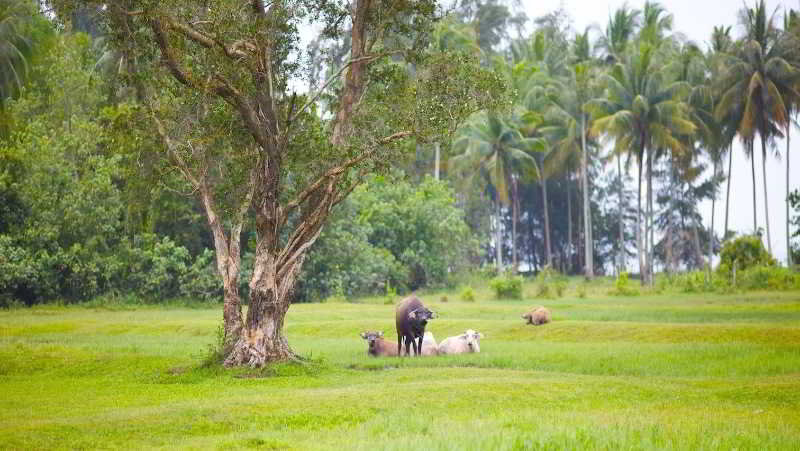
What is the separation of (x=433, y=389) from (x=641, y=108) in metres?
44.2

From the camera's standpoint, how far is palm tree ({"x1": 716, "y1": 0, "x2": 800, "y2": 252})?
179ft

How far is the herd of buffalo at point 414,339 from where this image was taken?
21797mm

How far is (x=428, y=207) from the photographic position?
5425cm

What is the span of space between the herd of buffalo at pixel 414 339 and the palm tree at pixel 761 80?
1474 inches

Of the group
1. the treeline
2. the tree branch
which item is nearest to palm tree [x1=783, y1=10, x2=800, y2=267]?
the treeline

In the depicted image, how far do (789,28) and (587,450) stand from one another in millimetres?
53883

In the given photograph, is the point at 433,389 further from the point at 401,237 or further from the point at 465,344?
the point at 401,237

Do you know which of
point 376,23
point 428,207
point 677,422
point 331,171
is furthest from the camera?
point 428,207

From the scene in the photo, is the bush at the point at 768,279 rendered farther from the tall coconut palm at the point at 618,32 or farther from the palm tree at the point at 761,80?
the tall coconut palm at the point at 618,32

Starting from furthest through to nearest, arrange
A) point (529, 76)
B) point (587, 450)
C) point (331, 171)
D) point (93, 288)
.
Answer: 1. point (529, 76)
2. point (93, 288)
3. point (331, 171)
4. point (587, 450)

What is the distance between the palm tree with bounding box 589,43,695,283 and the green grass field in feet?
90.4

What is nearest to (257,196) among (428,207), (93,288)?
(93,288)

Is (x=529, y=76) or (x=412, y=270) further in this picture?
(x=529, y=76)

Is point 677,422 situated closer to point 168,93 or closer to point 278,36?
point 278,36
